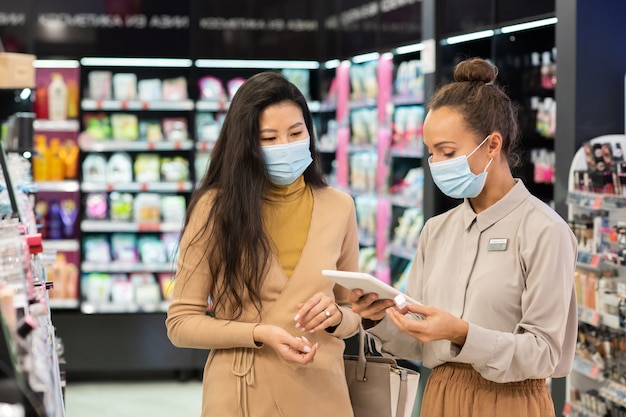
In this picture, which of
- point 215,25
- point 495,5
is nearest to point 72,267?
point 215,25

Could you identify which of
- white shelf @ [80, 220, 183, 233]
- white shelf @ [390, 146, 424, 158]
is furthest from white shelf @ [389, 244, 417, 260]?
white shelf @ [80, 220, 183, 233]

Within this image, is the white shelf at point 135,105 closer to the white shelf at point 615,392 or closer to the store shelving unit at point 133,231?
the store shelving unit at point 133,231

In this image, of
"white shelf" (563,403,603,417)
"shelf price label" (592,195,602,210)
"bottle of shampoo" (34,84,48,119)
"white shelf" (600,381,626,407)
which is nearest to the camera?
"white shelf" (600,381,626,407)

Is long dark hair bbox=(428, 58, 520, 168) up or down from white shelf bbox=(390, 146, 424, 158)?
up

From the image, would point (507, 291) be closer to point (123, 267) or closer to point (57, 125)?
point (123, 267)

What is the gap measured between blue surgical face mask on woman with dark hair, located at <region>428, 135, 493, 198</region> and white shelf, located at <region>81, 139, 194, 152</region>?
5575 mm

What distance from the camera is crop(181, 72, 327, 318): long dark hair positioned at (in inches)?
91.5

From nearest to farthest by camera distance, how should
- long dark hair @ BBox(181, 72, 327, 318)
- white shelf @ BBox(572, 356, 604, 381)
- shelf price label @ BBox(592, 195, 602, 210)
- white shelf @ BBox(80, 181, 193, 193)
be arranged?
long dark hair @ BBox(181, 72, 327, 318), shelf price label @ BBox(592, 195, 602, 210), white shelf @ BBox(572, 356, 604, 381), white shelf @ BBox(80, 181, 193, 193)

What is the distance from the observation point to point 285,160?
2365mm

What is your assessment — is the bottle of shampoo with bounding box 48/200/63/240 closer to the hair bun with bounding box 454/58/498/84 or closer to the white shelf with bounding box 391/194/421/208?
the white shelf with bounding box 391/194/421/208

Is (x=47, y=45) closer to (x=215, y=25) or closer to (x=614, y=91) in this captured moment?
(x=215, y=25)

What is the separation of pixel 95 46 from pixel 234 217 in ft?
18.9

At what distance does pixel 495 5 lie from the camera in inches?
227

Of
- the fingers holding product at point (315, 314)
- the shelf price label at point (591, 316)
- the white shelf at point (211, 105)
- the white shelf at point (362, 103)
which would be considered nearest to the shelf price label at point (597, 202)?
the shelf price label at point (591, 316)
